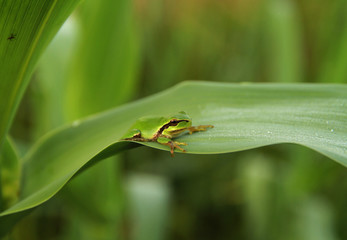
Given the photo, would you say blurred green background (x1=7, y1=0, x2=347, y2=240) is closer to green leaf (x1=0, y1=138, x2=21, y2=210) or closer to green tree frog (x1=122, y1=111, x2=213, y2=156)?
green leaf (x1=0, y1=138, x2=21, y2=210)

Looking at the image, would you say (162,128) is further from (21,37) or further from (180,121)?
(21,37)

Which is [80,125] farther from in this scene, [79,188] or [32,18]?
[79,188]

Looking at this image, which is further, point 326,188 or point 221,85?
point 326,188

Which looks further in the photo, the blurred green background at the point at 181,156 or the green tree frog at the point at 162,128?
the blurred green background at the point at 181,156

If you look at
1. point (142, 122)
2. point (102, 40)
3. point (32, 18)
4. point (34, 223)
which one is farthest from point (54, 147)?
point (34, 223)

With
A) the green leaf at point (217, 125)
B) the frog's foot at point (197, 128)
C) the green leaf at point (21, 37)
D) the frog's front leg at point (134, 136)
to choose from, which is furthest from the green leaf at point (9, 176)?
A: the frog's foot at point (197, 128)

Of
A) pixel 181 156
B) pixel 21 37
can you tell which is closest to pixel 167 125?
pixel 21 37

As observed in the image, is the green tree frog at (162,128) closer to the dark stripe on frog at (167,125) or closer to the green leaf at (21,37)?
the dark stripe on frog at (167,125)
